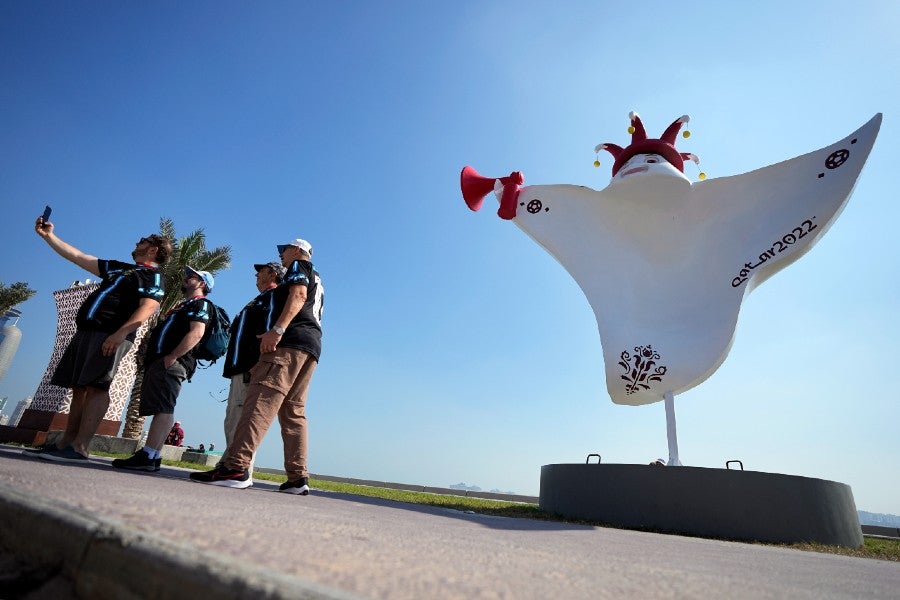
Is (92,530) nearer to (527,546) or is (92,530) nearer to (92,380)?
(527,546)

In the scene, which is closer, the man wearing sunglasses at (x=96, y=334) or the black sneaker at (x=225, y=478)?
the black sneaker at (x=225, y=478)

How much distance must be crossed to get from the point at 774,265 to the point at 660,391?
8.62 feet

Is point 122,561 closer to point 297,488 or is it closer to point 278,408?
point 278,408

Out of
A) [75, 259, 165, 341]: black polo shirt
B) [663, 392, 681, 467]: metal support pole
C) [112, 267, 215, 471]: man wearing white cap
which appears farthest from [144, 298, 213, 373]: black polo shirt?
[663, 392, 681, 467]: metal support pole

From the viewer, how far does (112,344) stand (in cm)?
394

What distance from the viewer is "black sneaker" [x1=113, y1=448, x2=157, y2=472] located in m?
3.78

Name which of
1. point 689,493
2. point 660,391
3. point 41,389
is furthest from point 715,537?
point 41,389

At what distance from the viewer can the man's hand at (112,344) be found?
394cm

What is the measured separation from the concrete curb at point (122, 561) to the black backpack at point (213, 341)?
3.65m

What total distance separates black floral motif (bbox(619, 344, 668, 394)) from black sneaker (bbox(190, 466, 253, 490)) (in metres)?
5.97

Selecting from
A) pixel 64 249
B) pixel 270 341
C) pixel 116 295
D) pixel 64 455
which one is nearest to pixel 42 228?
pixel 64 249

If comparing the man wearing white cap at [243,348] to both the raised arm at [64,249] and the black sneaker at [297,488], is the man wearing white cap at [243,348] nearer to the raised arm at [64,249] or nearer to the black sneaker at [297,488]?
the black sneaker at [297,488]

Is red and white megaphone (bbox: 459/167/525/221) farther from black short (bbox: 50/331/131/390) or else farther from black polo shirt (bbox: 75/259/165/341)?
black short (bbox: 50/331/131/390)

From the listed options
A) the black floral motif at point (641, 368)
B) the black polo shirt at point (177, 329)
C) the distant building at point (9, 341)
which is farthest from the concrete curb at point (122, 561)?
the distant building at point (9, 341)
